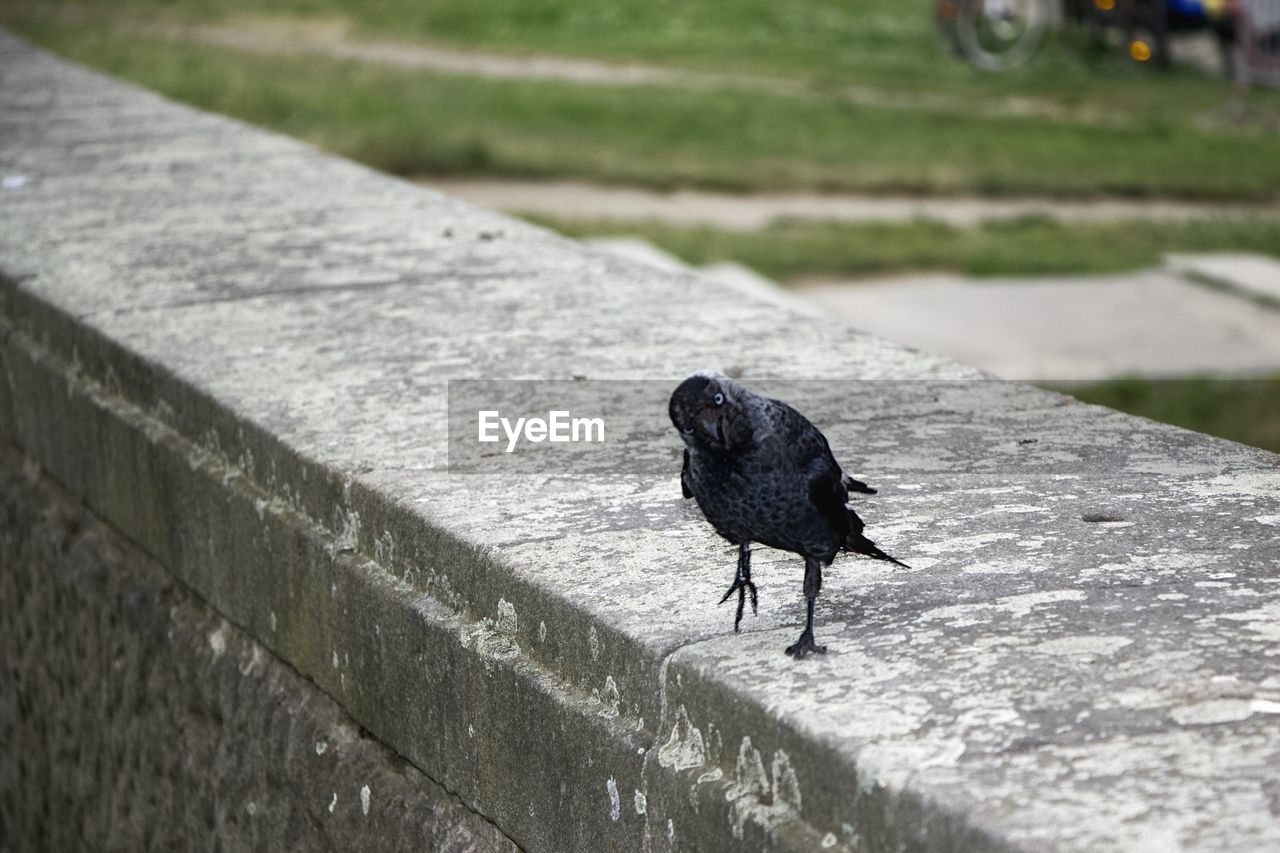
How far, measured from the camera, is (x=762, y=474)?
151 centimetres

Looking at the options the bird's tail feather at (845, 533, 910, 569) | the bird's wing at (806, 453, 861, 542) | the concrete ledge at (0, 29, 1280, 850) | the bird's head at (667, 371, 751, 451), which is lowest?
the concrete ledge at (0, 29, 1280, 850)

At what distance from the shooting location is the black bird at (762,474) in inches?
58.1

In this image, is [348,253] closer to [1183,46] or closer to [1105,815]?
[1105,815]

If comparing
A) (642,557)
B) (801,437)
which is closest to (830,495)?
(801,437)

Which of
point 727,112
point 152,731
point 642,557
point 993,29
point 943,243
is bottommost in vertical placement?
point 943,243

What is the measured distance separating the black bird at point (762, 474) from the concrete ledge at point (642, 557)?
0.10 metres

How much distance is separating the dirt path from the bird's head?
7.95 metres

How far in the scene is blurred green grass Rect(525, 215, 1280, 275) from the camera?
7984 mm

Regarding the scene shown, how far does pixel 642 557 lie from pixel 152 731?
1206mm

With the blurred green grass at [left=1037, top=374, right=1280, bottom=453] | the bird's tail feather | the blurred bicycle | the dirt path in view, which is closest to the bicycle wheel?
the blurred bicycle

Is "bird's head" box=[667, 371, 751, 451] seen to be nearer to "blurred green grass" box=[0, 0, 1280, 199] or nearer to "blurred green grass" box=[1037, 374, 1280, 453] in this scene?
"blurred green grass" box=[1037, 374, 1280, 453]

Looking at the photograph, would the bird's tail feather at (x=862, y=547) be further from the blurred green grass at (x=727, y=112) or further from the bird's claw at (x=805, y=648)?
the blurred green grass at (x=727, y=112)

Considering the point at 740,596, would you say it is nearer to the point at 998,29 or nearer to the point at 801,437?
the point at 801,437

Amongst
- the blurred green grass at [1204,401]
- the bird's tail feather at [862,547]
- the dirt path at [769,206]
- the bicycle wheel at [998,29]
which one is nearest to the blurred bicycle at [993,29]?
the bicycle wheel at [998,29]
